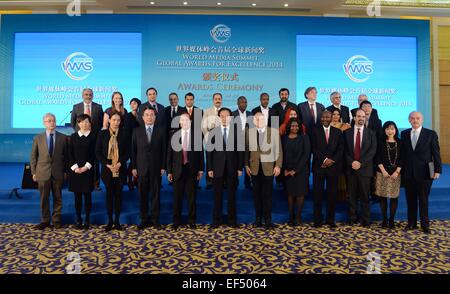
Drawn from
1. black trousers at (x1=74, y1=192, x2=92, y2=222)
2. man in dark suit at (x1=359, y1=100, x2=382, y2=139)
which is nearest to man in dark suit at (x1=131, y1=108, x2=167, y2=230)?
black trousers at (x1=74, y1=192, x2=92, y2=222)

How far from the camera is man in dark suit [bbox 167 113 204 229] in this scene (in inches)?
144

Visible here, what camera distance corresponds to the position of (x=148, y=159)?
362 cm

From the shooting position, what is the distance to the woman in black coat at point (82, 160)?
140 inches

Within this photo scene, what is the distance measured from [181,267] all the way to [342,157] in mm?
2358

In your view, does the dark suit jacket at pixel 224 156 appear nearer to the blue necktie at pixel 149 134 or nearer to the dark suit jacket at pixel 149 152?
the dark suit jacket at pixel 149 152

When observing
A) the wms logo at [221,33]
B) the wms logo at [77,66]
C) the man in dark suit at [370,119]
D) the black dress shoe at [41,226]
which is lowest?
the black dress shoe at [41,226]

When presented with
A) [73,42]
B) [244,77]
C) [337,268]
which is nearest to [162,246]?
[337,268]

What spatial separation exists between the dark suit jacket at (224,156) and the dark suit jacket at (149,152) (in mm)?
570

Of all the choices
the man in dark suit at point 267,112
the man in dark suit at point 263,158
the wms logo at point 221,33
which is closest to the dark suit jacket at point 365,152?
the man in dark suit at point 263,158

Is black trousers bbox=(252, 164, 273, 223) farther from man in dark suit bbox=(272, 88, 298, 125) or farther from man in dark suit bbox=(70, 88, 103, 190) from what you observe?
man in dark suit bbox=(70, 88, 103, 190)

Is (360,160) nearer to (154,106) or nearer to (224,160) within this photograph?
(224,160)

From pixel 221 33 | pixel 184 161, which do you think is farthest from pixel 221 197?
pixel 221 33

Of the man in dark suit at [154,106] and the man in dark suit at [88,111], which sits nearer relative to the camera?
the man in dark suit at [88,111]

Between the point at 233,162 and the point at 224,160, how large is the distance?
0.37ft
